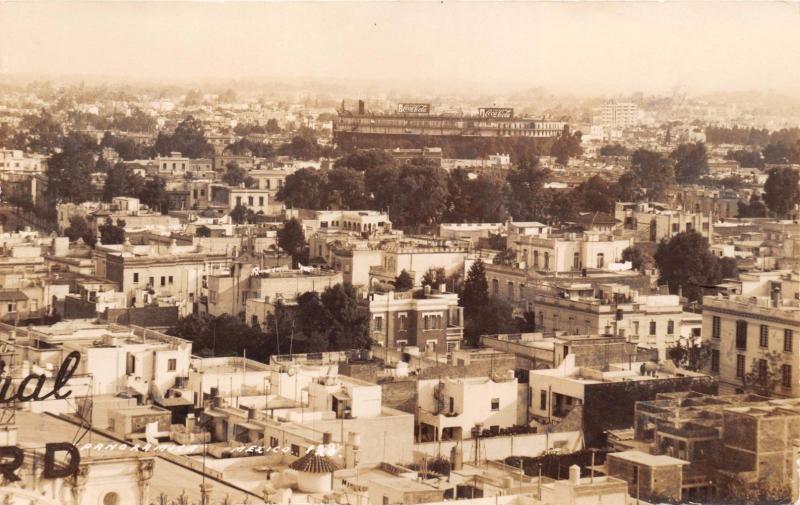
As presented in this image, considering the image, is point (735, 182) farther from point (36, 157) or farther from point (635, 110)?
point (36, 157)

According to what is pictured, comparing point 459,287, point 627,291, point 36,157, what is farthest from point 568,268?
point 36,157

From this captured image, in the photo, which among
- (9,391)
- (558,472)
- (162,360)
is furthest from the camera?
(162,360)

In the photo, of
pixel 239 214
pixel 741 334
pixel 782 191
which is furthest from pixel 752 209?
pixel 741 334

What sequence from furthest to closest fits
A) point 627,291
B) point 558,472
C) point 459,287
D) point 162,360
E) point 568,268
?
1. point 568,268
2. point 459,287
3. point 627,291
4. point 162,360
5. point 558,472

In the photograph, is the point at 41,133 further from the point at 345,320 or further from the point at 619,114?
the point at 345,320

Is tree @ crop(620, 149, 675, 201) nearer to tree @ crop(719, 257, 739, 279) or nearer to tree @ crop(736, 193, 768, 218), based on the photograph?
tree @ crop(736, 193, 768, 218)
